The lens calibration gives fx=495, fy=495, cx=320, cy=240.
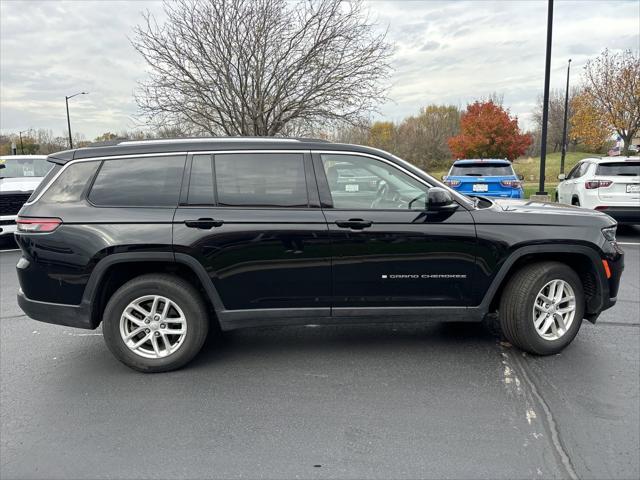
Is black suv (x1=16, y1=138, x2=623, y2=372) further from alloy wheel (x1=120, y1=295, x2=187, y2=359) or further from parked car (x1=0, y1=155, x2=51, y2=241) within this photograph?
parked car (x1=0, y1=155, x2=51, y2=241)

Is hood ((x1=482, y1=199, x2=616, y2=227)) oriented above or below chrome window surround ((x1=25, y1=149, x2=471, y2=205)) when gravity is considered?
below

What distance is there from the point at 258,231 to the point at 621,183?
27.1 ft

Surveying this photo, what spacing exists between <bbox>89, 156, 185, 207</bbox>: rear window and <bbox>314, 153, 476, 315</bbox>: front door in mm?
1136

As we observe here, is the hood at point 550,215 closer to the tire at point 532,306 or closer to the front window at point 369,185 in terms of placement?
the tire at point 532,306

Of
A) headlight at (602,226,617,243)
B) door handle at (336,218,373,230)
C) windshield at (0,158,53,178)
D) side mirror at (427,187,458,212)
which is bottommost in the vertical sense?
headlight at (602,226,617,243)

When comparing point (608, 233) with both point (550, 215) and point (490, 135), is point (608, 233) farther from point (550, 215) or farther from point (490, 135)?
point (490, 135)

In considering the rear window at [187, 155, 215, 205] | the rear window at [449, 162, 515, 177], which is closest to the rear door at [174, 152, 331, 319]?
the rear window at [187, 155, 215, 205]

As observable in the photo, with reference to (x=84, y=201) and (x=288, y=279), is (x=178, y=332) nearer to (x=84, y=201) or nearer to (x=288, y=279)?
(x=288, y=279)

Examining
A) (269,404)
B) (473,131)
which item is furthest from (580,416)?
(473,131)

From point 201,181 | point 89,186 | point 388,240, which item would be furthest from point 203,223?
Result: point 388,240

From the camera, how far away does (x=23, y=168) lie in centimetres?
1091

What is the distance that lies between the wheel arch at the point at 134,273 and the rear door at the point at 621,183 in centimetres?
834

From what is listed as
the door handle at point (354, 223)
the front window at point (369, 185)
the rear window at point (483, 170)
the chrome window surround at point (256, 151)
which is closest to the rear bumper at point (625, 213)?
the rear window at point (483, 170)

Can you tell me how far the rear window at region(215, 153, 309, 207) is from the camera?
3836 millimetres
